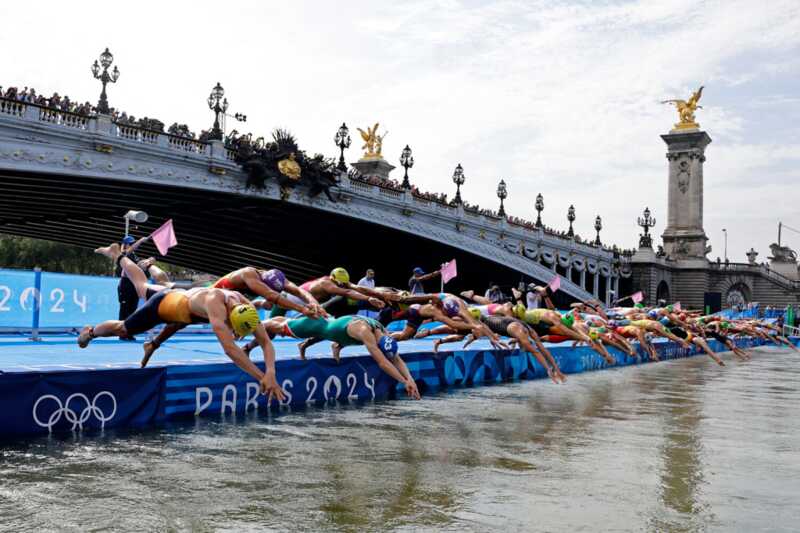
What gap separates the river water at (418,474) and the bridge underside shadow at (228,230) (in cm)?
2993

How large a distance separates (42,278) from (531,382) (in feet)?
41.3

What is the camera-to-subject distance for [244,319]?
10.6m

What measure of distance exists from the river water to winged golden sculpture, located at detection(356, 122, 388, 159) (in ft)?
234

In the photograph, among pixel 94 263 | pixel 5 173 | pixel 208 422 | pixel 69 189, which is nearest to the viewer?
pixel 208 422

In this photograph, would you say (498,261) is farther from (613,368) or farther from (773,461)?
(773,461)

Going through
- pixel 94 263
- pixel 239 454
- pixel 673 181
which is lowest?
pixel 239 454

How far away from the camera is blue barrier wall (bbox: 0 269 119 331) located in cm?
1995

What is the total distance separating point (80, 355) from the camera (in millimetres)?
16828

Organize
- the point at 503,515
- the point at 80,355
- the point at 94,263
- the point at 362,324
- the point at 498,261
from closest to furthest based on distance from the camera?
the point at 503,515, the point at 362,324, the point at 80,355, the point at 498,261, the point at 94,263

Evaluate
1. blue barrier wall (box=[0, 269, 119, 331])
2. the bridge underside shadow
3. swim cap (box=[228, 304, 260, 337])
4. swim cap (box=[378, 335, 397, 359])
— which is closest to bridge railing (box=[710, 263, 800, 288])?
the bridge underside shadow

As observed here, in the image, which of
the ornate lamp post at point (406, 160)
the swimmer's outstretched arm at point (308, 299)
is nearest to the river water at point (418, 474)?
the swimmer's outstretched arm at point (308, 299)

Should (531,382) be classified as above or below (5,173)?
below

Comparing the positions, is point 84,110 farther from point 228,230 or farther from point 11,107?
point 228,230

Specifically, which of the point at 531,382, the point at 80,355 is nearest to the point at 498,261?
the point at 531,382
